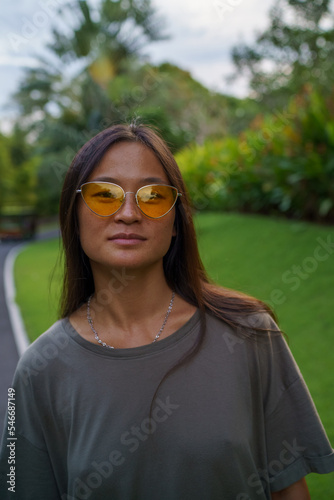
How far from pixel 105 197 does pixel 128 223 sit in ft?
0.35

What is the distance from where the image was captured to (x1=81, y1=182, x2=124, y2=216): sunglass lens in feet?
5.43

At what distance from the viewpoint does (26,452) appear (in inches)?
65.1

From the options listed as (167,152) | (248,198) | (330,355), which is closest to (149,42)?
(248,198)

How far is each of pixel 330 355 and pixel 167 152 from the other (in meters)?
3.92

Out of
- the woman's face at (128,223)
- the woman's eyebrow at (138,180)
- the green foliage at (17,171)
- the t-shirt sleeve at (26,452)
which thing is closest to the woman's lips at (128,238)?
the woman's face at (128,223)

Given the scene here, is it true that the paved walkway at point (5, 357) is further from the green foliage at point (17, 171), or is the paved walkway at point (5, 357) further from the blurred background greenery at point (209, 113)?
the green foliage at point (17, 171)

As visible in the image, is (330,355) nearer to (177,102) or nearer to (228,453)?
(228,453)

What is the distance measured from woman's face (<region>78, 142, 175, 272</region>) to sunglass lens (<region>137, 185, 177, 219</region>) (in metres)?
0.02

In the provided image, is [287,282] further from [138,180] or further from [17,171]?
[17,171]

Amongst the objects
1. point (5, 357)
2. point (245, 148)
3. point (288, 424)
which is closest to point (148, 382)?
point (288, 424)

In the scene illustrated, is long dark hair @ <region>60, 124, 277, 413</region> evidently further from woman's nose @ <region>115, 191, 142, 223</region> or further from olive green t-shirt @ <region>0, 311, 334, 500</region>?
woman's nose @ <region>115, 191, 142, 223</region>

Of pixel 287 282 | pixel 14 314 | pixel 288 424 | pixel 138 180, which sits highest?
pixel 138 180

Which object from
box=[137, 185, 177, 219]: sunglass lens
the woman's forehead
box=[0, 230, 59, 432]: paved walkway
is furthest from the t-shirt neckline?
box=[0, 230, 59, 432]: paved walkway

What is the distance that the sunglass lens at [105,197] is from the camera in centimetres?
166
